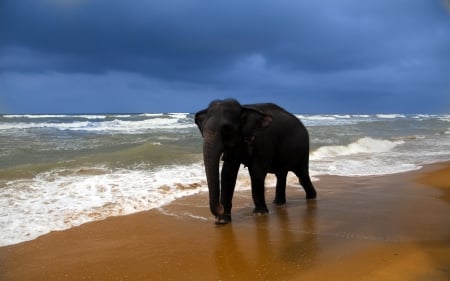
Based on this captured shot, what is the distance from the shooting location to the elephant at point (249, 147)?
19.8 ft

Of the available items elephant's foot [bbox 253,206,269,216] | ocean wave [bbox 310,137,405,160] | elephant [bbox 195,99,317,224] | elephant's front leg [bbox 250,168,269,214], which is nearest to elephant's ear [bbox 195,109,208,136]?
elephant [bbox 195,99,317,224]

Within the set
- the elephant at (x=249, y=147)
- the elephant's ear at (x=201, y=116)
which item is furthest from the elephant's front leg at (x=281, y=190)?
the elephant's ear at (x=201, y=116)

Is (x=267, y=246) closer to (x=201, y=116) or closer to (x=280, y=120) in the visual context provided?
(x=201, y=116)

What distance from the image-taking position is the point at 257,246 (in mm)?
5418

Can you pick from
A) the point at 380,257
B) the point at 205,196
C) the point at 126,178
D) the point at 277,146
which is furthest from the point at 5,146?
the point at 380,257

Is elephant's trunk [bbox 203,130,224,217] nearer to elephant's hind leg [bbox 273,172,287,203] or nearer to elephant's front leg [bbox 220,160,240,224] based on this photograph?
elephant's front leg [bbox 220,160,240,224]

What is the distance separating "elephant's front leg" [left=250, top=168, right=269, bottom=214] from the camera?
705 cm

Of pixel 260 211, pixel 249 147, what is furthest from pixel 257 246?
pixel 260 211

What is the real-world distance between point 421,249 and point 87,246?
3.83 m

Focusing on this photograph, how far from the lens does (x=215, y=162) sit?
5887mm

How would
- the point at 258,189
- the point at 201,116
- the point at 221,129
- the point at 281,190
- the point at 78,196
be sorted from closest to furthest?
the point at 221,129 → the point at 201,116 → the point at 258,189 → the point at 281,190 → the point at 78,196

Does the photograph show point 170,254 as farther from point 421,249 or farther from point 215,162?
point 421,249

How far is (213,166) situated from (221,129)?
0.58 metres

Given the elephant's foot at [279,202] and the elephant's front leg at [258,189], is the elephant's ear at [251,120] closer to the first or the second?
the elephant's front leg at [258,189]
